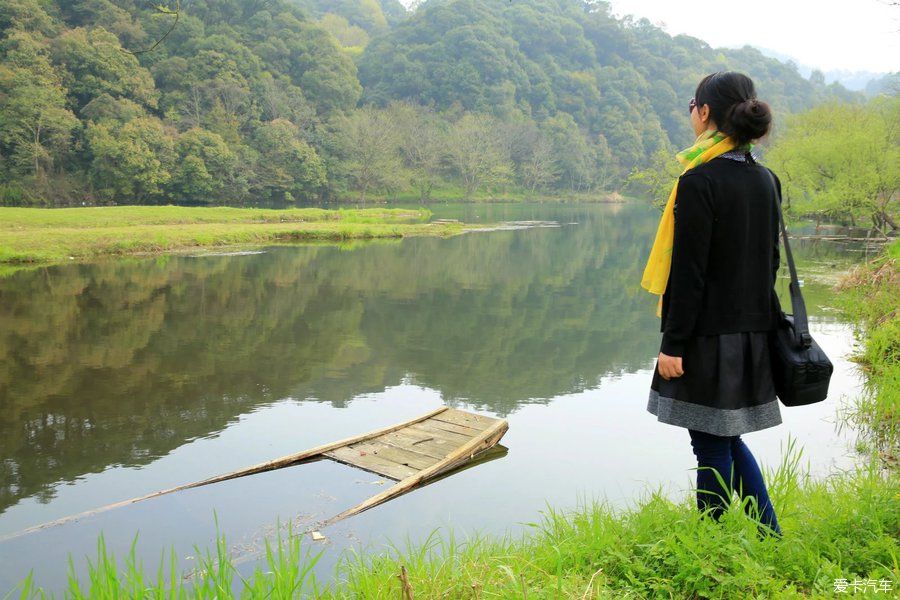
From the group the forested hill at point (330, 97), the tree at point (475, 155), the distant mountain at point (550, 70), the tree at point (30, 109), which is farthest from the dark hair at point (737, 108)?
the distant mountain at point (550, 70)

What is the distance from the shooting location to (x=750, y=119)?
9.07ft

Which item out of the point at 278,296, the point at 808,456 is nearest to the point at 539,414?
the point at 808,456

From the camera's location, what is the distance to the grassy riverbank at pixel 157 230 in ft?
63.3

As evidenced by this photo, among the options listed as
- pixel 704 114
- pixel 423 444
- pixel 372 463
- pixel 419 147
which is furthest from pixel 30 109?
pixel 704 114

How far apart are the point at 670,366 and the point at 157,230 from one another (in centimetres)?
2303

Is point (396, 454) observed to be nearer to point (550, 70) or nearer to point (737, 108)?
point (737, 108)

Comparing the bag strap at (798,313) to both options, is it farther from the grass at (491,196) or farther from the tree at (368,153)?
the grass at (491,196)

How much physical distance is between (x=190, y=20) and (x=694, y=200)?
50.8 metres

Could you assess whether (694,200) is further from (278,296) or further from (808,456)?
(278,296)

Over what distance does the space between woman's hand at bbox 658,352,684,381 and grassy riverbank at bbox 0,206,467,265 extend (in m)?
19.0

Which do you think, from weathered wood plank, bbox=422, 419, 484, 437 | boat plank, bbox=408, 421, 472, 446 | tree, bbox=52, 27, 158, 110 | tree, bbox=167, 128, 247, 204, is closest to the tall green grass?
boat plank, bbox=408, 421, 472, 446

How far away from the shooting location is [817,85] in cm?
9550

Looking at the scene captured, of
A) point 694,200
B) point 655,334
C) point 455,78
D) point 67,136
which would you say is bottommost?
point 655,334

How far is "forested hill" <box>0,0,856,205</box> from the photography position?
37.3 m
